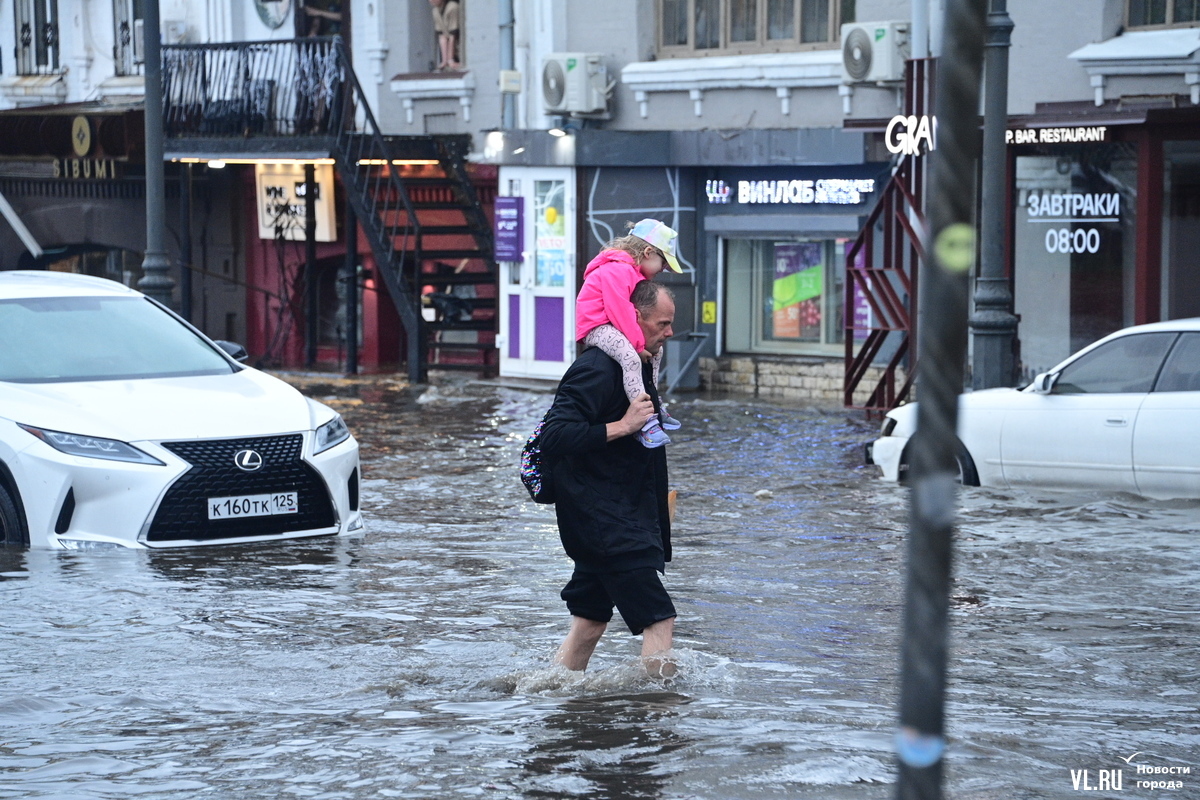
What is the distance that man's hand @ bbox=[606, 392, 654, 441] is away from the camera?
576 cm

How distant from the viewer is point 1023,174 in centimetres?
1694

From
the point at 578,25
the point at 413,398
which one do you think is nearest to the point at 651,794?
the point at 413,398

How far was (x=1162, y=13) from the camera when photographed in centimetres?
1611

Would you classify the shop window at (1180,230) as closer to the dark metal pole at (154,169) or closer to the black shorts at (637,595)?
the dark metal pole at (154,169)

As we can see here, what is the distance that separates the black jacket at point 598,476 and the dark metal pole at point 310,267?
61.9 feet

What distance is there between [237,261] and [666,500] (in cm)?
2132

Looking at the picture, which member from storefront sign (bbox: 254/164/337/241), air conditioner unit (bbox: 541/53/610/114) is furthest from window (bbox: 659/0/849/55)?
storefront sign (bbox: 254/164/337/241)

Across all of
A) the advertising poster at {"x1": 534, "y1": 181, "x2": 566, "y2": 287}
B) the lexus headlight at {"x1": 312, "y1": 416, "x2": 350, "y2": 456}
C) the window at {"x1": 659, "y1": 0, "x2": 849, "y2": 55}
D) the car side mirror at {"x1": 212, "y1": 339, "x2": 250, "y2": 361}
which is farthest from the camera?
the advertising poster at {"x1": 534, "y1": 181, "x2": 566, "y2": 287}

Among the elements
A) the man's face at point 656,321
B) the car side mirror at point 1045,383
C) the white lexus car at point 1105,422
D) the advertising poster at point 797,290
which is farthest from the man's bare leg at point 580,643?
the advertising poster at point 797,290

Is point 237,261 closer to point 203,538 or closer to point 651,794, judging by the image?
point 203,538

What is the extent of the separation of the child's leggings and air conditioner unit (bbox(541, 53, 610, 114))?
14798 mm

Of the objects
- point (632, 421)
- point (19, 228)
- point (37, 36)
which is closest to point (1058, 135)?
point (632, 421)

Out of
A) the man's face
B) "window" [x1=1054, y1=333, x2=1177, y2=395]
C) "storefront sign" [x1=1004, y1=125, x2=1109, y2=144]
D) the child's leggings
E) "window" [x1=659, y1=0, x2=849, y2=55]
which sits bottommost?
"window" [x1=1054, y1=333, x2=1177, y2=395]

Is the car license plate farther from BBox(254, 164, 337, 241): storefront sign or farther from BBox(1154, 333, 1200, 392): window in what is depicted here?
BBox(254, 164, 337, 241): storefront sign
